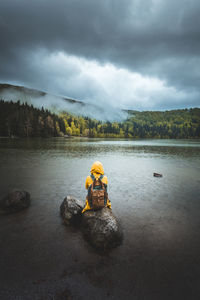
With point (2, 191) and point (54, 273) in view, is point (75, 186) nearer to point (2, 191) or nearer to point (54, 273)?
point (2, 191)

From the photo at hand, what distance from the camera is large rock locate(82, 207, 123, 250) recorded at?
20.7ft

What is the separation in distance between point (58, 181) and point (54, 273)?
40.2 ft

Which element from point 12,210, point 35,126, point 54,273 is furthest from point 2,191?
point 35,126

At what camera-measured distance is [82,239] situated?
689 centimetres

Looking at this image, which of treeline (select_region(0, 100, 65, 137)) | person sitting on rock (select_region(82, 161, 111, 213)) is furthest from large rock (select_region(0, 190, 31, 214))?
treeline (select_region(0, 100, 65, 137))

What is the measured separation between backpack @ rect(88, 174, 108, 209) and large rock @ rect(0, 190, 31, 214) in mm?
5128

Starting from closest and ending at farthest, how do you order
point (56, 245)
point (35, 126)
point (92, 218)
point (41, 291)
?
point (41, 291) < point (56, 245) < point (92, 218) < point (35, 126)

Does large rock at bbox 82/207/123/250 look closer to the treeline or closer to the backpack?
the backpack

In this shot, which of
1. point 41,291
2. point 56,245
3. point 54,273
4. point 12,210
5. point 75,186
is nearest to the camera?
point 41,291

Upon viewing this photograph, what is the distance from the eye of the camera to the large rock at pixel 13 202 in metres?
9.33

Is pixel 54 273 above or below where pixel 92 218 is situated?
below

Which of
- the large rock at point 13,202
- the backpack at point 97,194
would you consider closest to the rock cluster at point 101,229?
the backpack at point 97,194

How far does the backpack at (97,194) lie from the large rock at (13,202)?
16.8ft

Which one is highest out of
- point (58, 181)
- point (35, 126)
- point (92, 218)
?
point (35, 126)
